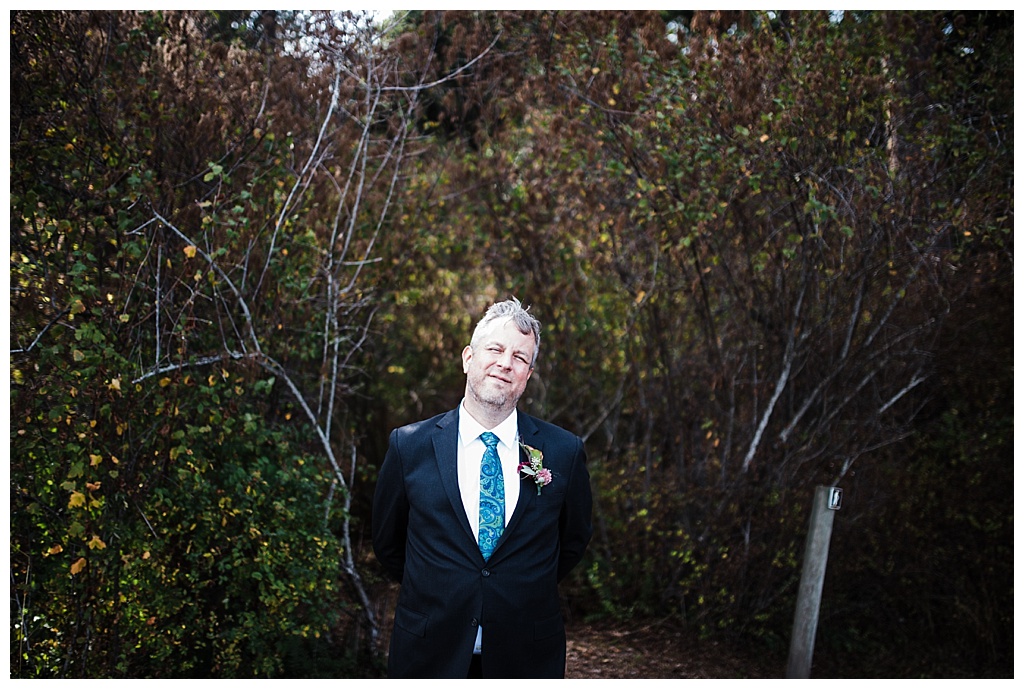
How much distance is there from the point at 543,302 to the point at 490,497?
3.56m

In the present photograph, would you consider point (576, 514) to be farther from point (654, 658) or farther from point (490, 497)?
point (654, 658)

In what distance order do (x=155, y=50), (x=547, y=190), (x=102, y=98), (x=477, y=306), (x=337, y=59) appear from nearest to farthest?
(x=102, y=98)
(x=155, y=50)
(x=337, y=59)
(x=547, y=190)
(x=477, y=306)

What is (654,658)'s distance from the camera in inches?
205

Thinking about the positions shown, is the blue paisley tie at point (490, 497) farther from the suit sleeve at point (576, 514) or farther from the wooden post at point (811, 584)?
the wooden post at point (811, 584)

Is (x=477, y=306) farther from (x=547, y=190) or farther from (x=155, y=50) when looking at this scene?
(x=155, y=50)

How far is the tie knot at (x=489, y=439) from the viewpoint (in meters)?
2.72

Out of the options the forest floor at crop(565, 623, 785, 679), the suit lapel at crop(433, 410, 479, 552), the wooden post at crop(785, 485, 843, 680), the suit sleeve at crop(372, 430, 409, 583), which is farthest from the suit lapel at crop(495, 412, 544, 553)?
the forest floor at crop(565, 623, 785, 679)

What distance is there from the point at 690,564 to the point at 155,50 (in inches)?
→ 167

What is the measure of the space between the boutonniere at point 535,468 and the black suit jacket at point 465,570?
0.02 meters

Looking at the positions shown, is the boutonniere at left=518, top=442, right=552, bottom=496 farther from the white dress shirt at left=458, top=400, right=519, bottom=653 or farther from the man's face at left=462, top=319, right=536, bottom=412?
the man's face at left=462, top=319, right=536, bottom=412

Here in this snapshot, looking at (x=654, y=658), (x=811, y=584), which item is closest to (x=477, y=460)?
(x=811, y=584)

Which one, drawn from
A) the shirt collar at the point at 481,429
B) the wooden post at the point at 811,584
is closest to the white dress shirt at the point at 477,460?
the shirt collar at the point at 481,429

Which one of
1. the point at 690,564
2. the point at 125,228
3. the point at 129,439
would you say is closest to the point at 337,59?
the point at 125,228
